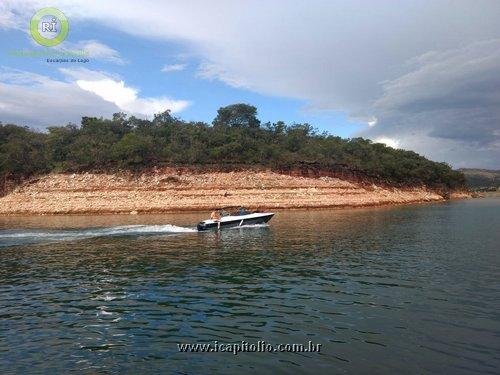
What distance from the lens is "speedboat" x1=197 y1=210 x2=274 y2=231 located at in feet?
123

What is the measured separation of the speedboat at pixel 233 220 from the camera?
37.5m

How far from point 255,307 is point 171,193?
54076 millimetres

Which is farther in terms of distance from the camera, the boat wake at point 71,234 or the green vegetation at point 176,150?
the green vegetation at point 176,150

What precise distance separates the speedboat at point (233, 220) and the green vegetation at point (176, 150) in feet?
112

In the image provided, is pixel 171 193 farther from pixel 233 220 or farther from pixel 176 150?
pixel 233 220

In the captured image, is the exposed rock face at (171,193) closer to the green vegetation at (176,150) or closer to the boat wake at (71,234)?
the green vegetation at (176,150)

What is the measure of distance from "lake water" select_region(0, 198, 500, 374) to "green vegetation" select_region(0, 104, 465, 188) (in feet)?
158

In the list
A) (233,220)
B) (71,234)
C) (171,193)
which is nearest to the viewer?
(71,234)

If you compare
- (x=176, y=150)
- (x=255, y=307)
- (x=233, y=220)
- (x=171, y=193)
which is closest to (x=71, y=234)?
(x=233, y=220)

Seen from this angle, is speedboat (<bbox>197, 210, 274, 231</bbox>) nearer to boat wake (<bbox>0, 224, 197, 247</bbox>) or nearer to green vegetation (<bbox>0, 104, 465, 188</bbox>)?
boat wake (<bbox>0, 224, 197, 247</bbox>)

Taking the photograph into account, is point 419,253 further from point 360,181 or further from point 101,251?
point 360,181

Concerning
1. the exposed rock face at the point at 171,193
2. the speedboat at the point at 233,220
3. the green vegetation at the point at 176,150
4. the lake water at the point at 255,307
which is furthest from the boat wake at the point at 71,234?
the green vegetation at the point at 176,150

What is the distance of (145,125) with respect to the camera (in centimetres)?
9444

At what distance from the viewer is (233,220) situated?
3944 centimetres
